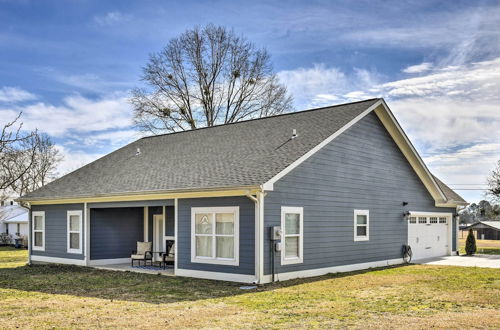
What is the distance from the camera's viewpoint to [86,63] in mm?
18719

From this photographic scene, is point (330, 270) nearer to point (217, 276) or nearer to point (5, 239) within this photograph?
point (217, 276)

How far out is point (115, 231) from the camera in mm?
19453

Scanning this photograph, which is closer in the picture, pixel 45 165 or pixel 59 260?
pixel 59 260

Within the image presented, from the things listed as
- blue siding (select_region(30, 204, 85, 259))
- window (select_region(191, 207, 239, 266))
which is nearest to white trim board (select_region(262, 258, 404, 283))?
window (select_region(191, 207, 239, 266))

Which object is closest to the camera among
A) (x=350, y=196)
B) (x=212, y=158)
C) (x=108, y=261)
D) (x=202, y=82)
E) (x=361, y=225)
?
(x=350, y=196)

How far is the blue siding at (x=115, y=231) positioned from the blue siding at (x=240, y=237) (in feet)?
16.3

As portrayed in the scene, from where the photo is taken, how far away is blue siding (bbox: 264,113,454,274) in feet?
48.7

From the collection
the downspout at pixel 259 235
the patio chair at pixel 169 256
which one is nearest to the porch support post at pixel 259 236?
the downspout at pixel 259 235

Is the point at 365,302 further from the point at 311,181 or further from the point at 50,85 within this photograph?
the point at 50,85

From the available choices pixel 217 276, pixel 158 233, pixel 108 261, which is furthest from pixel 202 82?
pixel 217 276

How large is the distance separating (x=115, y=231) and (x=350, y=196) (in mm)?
8509

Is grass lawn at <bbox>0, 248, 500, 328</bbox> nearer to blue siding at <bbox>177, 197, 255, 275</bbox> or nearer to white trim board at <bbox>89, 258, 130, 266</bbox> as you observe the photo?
blue siding at <bbox>177, 197, 255, 275</bbox>

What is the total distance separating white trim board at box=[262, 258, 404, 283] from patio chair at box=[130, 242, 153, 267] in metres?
5.61

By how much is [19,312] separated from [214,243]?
18.1 ft
